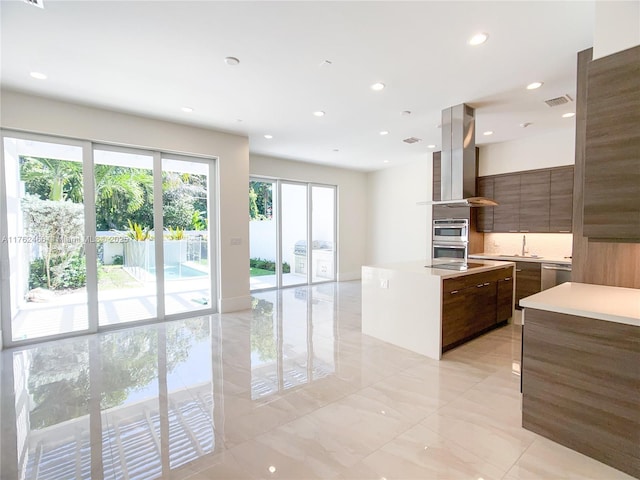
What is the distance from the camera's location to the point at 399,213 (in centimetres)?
796

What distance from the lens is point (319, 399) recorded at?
8.40ft

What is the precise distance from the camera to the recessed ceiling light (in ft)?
8.49

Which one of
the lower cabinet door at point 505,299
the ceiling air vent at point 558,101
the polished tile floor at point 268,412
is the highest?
the ceiling air vent at point 558,101

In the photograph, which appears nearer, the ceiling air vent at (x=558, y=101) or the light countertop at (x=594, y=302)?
the light countertop at (x=594, y=302)

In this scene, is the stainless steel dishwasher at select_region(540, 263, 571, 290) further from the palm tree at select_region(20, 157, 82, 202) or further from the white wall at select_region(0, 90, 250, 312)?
the palm tree at select_region(20, 157, 82, 202)

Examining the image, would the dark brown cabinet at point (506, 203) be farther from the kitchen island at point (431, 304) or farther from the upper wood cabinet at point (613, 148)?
the upper wood cabinet at point (613, 148)

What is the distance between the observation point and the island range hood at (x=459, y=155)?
407 cm

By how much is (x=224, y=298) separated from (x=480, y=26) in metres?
5.00

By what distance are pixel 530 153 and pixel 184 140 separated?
19.9ft

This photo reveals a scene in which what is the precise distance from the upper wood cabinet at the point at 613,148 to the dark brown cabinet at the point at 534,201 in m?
3.89

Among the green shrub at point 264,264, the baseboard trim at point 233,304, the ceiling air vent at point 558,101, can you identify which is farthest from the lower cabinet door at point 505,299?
the green shrub at point 264,264

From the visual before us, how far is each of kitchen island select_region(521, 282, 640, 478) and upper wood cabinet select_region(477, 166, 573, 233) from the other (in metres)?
3.44

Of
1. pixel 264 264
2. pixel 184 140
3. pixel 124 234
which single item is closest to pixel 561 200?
pixel 264 264

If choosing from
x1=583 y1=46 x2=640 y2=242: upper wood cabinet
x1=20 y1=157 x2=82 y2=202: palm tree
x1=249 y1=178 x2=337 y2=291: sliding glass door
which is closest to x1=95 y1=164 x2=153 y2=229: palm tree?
x1=20 y1=157 x2=82 y2=202: palm tree
